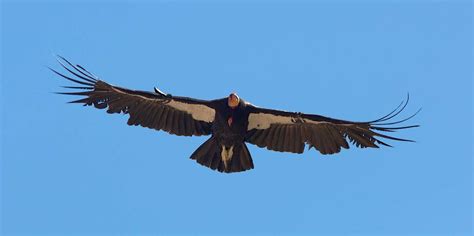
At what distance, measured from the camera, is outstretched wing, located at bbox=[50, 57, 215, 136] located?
84.0 ft

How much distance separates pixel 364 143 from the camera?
25.4 m

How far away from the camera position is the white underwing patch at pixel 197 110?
25.9 metres

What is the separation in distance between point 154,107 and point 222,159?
5.71ft

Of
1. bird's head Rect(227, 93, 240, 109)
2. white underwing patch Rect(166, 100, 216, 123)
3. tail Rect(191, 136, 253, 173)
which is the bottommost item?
tail Rect(191, 136, 253, 173)

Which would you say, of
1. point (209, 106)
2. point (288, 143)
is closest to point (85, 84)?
point (209, 106)

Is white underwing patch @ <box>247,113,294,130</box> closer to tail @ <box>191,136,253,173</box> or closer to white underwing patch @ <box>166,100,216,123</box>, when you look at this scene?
tail @ <box>191,136,253,173</box>

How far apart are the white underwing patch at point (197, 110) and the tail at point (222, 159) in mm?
604

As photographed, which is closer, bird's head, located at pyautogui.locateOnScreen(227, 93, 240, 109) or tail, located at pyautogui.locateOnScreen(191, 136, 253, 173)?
bird's head, located at pyautogui.locateOnScreen(227, 93, 240, 109)

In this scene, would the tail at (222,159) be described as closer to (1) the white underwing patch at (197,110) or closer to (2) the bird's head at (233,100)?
(1) the white underwing patch at (197,110)

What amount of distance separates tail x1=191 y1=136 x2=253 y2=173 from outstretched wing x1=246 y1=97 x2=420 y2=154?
575mm

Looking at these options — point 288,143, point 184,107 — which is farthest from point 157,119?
point 288,143

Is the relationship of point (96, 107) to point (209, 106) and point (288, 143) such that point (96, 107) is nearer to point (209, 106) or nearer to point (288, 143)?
point (209, 106)

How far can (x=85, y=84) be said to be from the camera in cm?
2545

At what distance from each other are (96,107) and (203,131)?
2.16 meters
